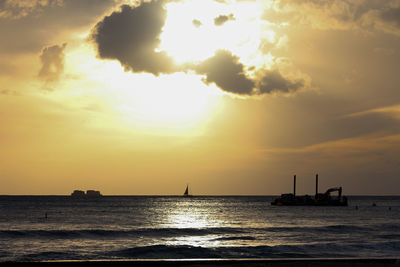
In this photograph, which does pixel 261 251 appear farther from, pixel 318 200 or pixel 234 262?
pixel 318 200

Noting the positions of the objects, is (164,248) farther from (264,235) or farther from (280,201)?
(280,201)

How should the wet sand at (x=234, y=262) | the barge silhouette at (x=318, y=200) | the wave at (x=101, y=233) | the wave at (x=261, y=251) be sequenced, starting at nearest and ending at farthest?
the wet sand at (x=234, y=262)
the wave at (x=261, y=251)
the wave at (x=101, y=233)
the barge silhouette at (x=318, y=200)

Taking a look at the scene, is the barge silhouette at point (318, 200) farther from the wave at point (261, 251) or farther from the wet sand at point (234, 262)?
the wet sand at point (234, 262)

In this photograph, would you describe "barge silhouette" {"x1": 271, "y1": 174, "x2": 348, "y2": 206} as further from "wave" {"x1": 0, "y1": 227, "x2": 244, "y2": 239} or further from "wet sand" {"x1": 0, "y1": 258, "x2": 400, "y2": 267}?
"wet sand" {"x1": 0, "y1": 258, "x2": 400, "y2": 267}

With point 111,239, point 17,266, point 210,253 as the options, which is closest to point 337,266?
point 17,266

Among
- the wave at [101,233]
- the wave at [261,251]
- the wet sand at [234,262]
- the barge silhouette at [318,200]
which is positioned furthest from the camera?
the barge silhouette at [318,200]

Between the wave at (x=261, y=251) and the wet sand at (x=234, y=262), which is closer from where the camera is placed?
the wet sand at (x=234, y=262)

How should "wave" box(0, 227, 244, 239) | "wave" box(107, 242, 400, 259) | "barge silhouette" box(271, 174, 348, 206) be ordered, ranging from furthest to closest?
"barge silhouette" box(271, 174, 348, 206)
"wave" box(0, 227, 244, 239)
"wave" box(107, 242, 400, 259)

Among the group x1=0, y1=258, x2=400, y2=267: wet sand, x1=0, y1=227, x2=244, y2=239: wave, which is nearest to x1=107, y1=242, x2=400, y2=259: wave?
x1=0, y1=227, x2=244, y2=239: wave

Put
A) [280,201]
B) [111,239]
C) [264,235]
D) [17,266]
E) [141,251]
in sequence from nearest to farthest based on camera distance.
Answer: [17,266] < [141,251] < [111,239] < [264,235] < [280,201]

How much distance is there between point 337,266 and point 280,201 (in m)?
124

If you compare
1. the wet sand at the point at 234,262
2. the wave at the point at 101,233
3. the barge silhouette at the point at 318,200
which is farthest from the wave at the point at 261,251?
the barge silhouette at the point at 318,200

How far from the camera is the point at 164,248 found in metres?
34.6

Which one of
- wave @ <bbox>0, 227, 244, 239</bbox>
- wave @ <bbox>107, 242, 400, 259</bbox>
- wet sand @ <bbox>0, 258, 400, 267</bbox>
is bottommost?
wave @ <bbox>0, 227, 244, 239</bbox>
